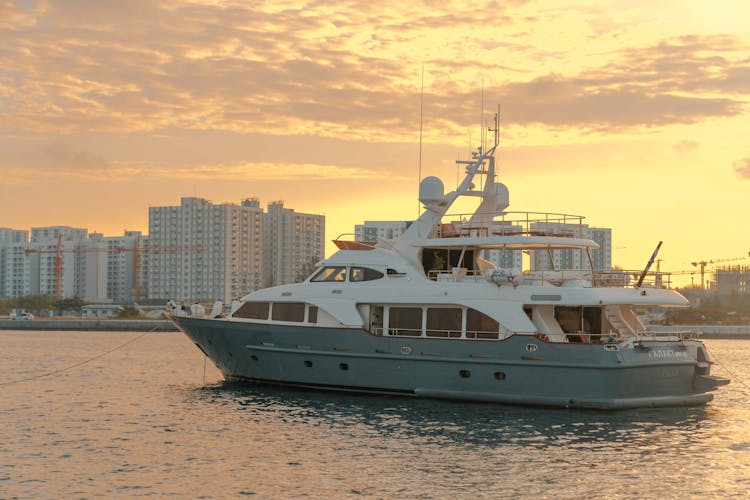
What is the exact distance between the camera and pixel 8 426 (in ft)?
84.7

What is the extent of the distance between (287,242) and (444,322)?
492ft

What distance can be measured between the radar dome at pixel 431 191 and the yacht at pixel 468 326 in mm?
44

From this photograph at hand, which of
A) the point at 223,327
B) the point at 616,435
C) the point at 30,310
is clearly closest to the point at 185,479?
the point at 616,435

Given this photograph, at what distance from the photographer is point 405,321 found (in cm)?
3022

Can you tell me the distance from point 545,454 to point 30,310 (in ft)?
454

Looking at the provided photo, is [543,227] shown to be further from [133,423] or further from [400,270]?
[133,423]

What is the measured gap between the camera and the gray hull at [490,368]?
2697 cm

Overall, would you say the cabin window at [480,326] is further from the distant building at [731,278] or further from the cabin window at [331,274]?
the distant building at [731,278]

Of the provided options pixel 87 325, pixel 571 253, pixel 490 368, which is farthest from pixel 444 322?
pixel 87 325

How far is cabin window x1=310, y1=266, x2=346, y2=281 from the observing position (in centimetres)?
3158

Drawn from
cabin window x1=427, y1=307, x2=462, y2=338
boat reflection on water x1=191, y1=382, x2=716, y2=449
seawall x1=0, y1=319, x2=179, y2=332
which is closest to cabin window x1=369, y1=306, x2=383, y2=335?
cabin window x1=427, y1=307, x2=462, y2=338

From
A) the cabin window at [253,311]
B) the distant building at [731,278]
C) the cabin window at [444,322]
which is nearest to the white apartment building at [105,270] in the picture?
the distant building at [731,278]

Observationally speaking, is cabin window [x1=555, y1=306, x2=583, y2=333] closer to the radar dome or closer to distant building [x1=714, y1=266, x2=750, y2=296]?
the radar dome

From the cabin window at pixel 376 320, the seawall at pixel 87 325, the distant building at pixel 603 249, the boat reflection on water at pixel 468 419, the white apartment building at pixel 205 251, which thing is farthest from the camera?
the white apartment building at pixel 205 251
